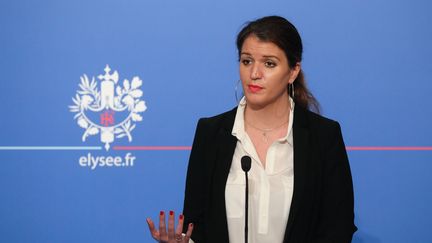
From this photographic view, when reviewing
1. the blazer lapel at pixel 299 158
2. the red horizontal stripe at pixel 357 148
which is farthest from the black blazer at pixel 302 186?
the red horizontal stripe at pixel 357 148

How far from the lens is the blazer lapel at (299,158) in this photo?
1.72 m

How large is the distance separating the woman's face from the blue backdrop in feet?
2.64

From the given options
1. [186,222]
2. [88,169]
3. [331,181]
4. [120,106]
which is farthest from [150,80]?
[331,181]

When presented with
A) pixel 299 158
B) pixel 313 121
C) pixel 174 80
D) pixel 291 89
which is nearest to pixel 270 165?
pixel 299 158

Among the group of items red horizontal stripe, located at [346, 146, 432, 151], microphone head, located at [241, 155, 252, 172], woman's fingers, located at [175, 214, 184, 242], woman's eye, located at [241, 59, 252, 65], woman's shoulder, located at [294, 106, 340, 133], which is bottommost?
woman's fingers, located at [175, 214, 184, 242]

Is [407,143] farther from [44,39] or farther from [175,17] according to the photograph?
[44,39]

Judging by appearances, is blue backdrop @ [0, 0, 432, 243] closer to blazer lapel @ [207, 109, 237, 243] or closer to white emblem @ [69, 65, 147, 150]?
white emblem @ [69, 65, 147, 150]

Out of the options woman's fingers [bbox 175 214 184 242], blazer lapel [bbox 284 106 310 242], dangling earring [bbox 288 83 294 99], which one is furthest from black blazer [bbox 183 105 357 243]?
woman's fingers [bbox 175 214 184 242]

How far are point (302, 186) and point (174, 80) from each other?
3.53 feet

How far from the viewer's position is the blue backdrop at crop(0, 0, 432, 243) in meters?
2.61

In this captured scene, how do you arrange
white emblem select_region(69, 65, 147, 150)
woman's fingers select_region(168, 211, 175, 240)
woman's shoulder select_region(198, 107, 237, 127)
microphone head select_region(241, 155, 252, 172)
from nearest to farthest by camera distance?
woman's fingers select_region(168, 211, 175, 240) → microphone head select_region(241, 155, 252, 172) → woman's shoulder select_region(198, 107, 237, 127) → white emblem select_region(69, 65, 147, 150)

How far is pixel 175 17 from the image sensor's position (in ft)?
8.60

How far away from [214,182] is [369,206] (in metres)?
1.15

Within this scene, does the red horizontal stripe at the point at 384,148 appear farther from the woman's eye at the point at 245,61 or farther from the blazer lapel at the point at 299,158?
the woman's eye at the point at 245,61
